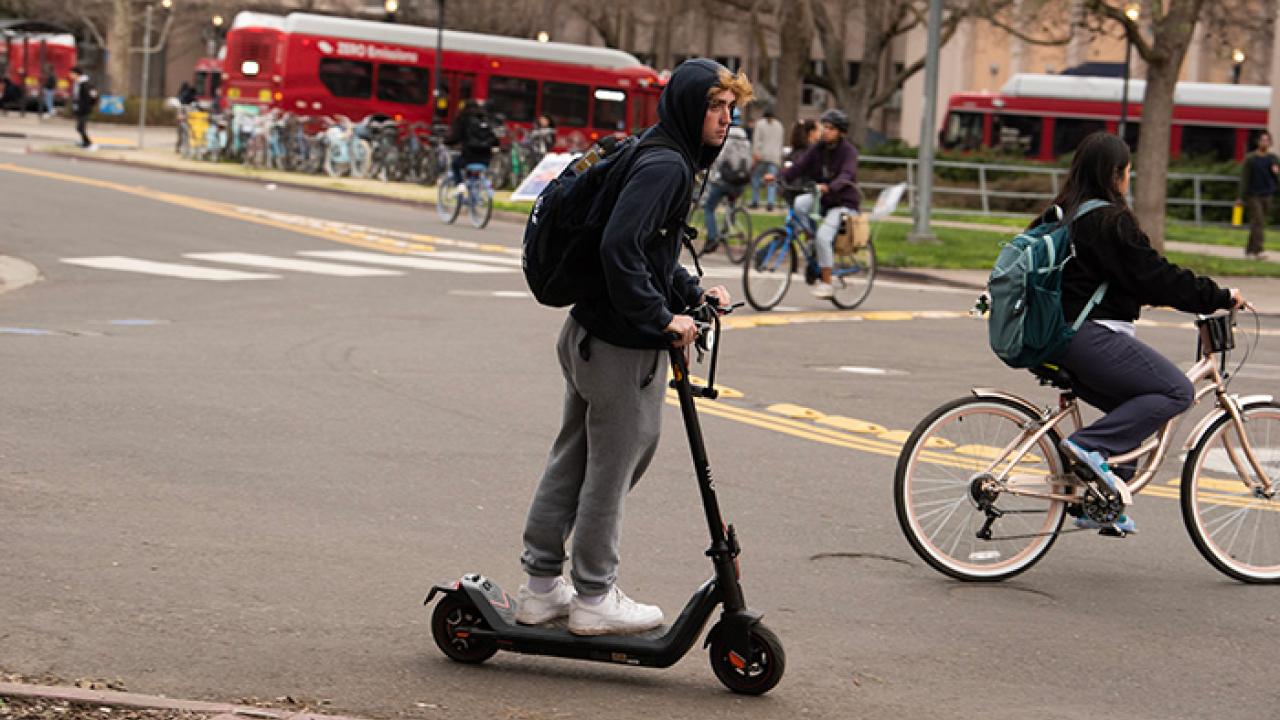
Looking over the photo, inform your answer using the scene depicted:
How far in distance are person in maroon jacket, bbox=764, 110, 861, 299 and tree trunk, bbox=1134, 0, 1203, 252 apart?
9674mm

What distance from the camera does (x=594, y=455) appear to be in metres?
5.38

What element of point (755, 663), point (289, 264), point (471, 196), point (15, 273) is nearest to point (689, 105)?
point (755, 663)

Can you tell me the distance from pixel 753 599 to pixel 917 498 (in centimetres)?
96

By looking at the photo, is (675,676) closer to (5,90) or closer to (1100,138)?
(1100,138)

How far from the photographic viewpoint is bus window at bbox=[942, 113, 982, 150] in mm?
51000

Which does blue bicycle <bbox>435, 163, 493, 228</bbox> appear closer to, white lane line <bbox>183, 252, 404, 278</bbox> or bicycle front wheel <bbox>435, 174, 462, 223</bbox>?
bicycle front wheel <bbox>435, 174, 462, 223</bbox>

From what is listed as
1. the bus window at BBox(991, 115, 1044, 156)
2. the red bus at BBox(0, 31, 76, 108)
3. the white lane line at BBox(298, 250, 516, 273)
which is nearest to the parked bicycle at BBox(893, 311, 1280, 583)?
the white lane line at BBox(298, 250, 516, 273)

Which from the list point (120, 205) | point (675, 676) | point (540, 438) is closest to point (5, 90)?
point (120, 205)

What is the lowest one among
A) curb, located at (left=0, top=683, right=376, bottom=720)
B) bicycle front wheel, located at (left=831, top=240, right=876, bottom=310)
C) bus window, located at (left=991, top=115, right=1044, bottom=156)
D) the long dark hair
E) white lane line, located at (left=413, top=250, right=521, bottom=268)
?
curb, located at (left=0, top=683, right=376, bottom=720)

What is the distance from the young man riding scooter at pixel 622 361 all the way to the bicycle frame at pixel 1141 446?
2.02m

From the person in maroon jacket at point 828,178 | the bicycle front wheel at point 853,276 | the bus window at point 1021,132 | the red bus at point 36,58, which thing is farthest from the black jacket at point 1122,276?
the red bus at point 36,58

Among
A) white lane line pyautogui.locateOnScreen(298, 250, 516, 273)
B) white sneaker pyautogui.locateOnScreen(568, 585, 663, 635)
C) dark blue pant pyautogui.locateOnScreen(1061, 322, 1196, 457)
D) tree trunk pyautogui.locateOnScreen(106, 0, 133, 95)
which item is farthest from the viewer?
tree trunk pyautogui.locateOnScreen(106, 0, 133, 95)

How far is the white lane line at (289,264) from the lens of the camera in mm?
19106

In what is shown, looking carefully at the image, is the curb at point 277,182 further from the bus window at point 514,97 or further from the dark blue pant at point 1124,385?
the dark blue pant at point 1124,385
